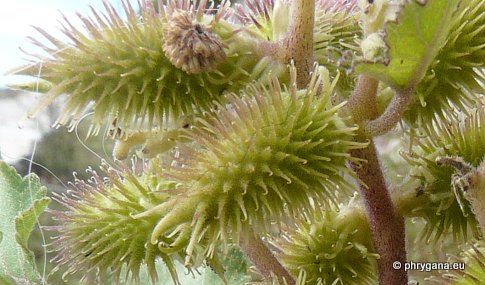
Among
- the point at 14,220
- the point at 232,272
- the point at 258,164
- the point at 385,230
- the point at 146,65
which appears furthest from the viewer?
the point at 232,272

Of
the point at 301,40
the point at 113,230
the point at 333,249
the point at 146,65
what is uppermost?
the point at 301,40

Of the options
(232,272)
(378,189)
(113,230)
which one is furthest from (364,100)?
(232,272)

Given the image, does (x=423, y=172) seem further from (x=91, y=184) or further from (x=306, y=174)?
(x=91, y=184)

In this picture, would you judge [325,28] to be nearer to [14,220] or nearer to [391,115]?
[391,115]

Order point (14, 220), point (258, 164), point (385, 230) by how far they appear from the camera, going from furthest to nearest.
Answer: point (14, 220)
point (385, 230)
point (258, 164)

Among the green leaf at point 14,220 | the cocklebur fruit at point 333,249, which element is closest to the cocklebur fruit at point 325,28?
the cocklebur fruit at point 333,249

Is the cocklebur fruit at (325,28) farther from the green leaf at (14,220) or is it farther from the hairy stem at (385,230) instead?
the green leaf at (14,220)

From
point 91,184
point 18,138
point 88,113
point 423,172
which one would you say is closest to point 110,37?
point 88,113
